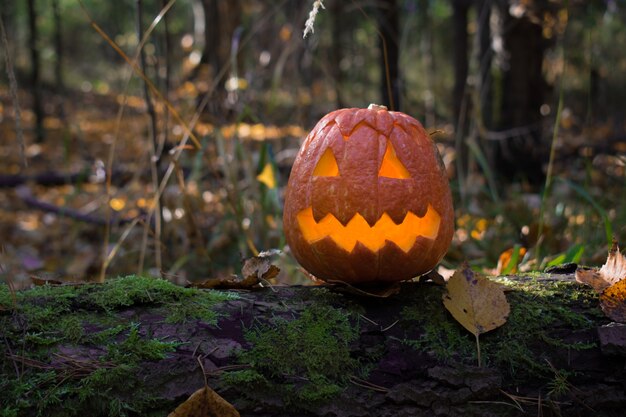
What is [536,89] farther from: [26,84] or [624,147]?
[26,84]

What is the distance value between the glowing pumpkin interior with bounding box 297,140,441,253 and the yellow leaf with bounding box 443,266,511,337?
17cm

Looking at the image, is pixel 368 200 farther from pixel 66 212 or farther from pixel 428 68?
pixel 66 212

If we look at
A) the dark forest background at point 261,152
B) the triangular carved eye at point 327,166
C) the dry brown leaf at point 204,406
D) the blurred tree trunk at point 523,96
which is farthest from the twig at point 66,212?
the blurred tree trunk at point 523,96

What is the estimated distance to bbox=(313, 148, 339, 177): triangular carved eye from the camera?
167 cm

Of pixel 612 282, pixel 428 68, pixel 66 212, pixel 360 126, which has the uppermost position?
pixel 360 126

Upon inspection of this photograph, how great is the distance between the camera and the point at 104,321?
1435mm

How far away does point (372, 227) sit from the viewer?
5.29 ft

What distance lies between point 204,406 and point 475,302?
0.72m

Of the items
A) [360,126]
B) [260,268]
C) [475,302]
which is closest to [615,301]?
[475,302]

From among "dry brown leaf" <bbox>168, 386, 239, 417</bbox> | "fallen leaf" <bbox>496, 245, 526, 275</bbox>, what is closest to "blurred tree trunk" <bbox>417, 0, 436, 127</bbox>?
"fallen leaf" <bbox>496, 245, 526, 275</bbox>

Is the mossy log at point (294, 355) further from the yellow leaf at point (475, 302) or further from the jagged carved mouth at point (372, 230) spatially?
the jagged carved mouth at point (372, 230)

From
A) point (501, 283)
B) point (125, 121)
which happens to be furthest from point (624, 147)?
point (125, 121)

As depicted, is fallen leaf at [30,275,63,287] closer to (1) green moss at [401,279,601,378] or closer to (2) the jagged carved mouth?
(2) the jagged carved mouth

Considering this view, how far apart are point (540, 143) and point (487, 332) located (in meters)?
4.28
